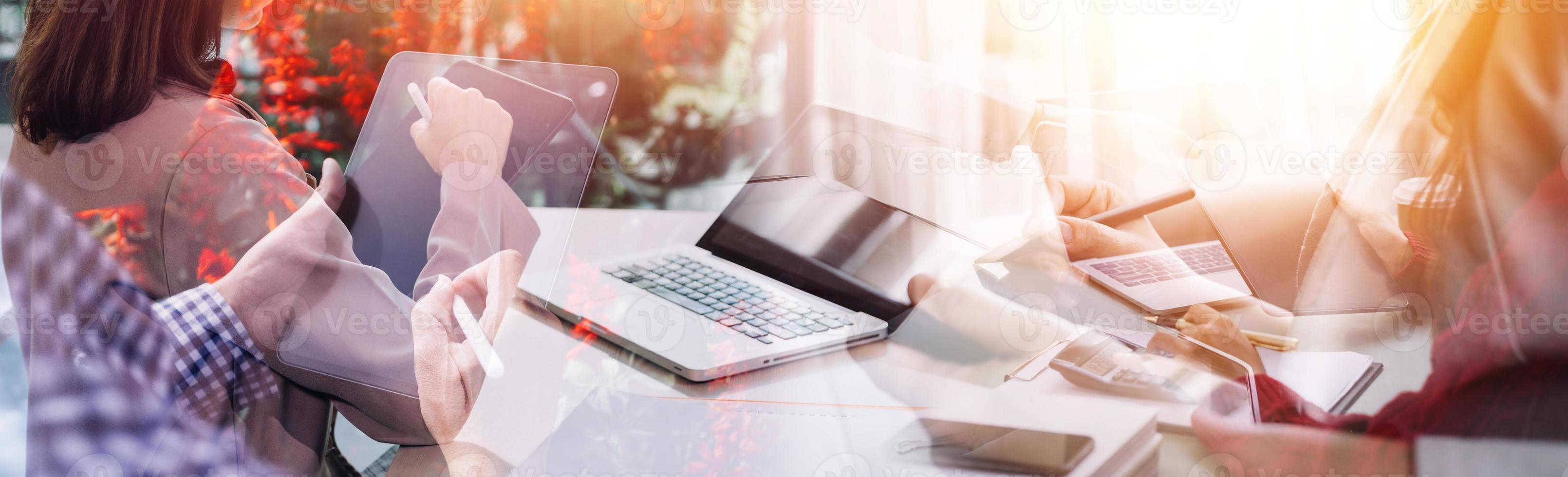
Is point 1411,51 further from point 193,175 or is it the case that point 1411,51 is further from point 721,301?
point 193,175

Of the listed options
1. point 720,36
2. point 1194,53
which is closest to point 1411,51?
point 1194,53

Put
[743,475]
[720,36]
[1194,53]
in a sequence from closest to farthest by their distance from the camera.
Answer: [743,475] < [1194,53] < [720,36]

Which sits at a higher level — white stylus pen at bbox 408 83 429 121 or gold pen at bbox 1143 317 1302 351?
white stylus pen at bbox 408 83 429 121

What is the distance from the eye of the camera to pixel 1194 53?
2.53ft

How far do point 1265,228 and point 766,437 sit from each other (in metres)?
0.57
